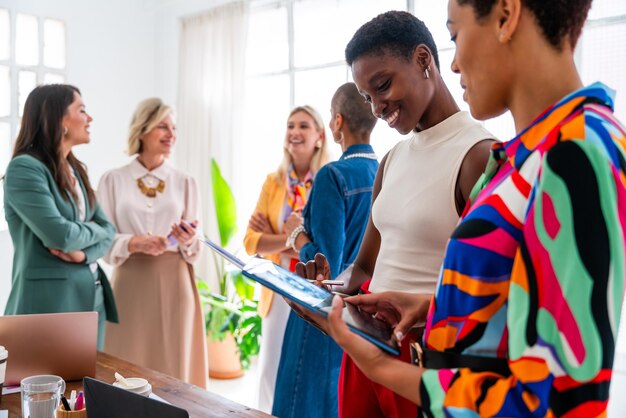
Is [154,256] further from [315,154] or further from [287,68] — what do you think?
[287,68]

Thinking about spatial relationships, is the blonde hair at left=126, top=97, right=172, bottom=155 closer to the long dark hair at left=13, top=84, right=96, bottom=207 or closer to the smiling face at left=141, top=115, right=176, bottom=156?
the smiling face at left=141, top=115, right=176, bottom=156

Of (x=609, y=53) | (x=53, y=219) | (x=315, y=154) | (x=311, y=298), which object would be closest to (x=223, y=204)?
(x=315, y=154)

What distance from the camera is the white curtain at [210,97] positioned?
472cm

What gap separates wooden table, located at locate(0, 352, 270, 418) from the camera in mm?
1342

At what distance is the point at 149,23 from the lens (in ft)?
17.5

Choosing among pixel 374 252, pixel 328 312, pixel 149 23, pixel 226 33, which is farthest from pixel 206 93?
pixel 328 312

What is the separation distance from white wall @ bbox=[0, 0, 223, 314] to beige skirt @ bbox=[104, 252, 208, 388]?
5.83ft

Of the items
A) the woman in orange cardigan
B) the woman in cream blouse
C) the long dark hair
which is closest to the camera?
the long dark hair

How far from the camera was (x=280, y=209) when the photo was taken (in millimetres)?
3178

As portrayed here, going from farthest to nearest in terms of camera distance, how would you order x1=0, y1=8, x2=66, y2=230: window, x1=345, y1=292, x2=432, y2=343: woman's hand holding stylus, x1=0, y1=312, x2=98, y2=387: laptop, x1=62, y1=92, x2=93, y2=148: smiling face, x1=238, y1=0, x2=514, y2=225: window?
x1=0, y1=8, x2=66, y2=230: window
x1=238, y1=0, x2=514, y2=225: window
x1=62, y1=92, x2=93, y2=148: smiling face
x1=0, y1=312, x2=98, y2=387: laptop
x1=345, y1=292, x2=432, y2=343: woman's hand holding stylus

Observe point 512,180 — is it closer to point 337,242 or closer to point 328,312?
point 328,312

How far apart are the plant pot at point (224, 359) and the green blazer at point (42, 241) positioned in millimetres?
1855

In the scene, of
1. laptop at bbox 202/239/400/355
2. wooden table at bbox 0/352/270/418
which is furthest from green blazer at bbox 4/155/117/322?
laptop at bbox 202/239/400/355

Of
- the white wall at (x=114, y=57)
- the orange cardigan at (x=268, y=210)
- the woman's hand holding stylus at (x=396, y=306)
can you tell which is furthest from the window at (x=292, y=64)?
the woman's hand holding stylus at (x=396, y=306)
